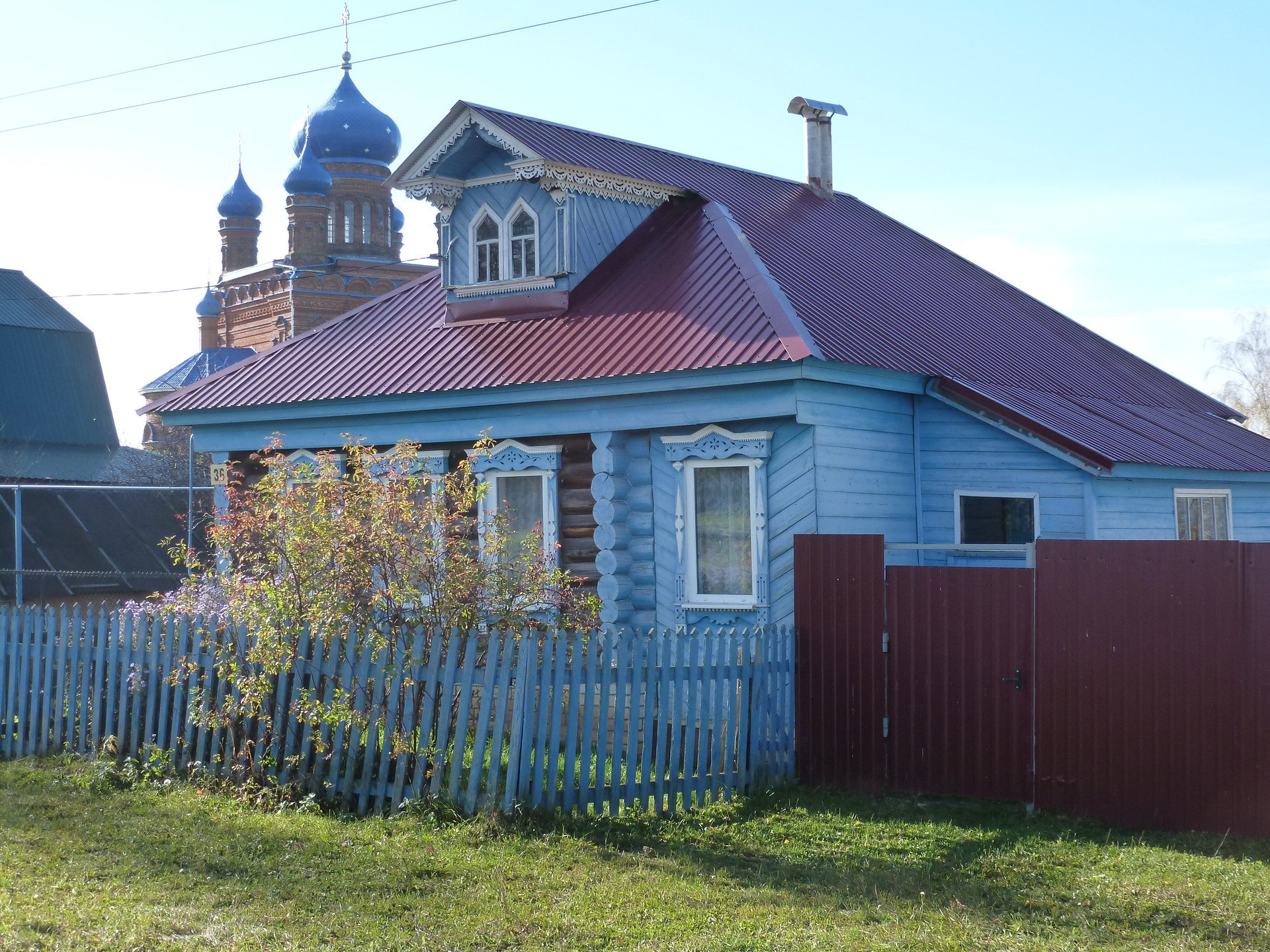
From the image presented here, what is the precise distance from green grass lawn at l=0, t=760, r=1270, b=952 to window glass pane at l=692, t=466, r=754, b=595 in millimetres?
3215

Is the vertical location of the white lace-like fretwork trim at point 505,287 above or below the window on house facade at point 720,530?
above

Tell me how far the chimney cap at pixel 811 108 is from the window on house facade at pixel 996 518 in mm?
8243

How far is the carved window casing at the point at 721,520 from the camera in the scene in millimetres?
12125

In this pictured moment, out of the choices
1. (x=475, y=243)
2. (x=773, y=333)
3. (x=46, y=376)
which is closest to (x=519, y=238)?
(x=475, y=243)

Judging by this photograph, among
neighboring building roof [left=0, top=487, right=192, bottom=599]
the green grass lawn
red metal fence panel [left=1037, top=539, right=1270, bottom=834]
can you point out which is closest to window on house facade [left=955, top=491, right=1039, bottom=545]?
red metal fence panel [left=1037, top=539, right=1270, bottom=834]

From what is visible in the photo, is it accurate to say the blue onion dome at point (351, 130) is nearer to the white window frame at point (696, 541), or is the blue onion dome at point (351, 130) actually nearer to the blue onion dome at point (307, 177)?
the blue onion dome at point (307, 177)

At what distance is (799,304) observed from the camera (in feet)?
42.1

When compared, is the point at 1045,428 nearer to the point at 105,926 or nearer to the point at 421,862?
the point at 421,862

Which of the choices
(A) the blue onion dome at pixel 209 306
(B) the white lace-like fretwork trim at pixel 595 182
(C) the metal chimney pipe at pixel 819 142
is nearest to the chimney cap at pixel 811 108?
(C) the metal chimney pipe at pixel 819 142

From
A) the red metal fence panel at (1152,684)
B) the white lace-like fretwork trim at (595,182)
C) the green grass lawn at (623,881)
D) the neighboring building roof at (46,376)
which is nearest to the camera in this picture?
the green grass lawn at (623,881)

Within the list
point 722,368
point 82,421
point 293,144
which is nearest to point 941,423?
point 722,368

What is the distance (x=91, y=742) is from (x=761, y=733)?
18.4 feet

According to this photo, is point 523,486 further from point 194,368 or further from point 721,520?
point 194,368

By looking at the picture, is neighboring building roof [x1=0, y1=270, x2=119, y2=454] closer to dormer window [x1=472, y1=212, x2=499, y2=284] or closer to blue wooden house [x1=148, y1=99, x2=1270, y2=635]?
blue wooden house [x1=148, y1=99, x2=1270, y2=635]
